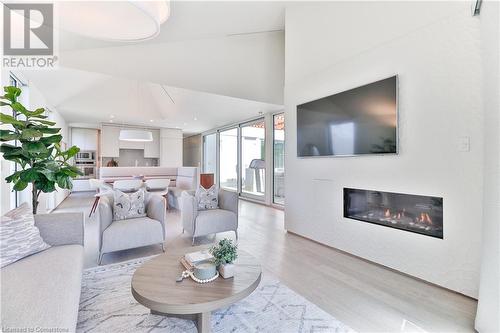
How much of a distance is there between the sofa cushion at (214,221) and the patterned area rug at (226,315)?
1.33m

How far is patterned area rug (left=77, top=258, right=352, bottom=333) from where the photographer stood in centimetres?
174

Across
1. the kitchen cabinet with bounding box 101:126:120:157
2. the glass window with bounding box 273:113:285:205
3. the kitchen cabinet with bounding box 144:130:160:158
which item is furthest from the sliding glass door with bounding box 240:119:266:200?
the kitchen cabinet with bounding box 101:126:120:157

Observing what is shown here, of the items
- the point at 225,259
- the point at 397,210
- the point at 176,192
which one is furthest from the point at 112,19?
the point at 176,192

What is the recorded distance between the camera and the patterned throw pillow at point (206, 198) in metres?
3.82

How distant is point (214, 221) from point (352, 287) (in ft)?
6.53

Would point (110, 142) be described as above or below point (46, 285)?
above

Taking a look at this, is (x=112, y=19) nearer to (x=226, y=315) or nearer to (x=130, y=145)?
(x=226, y=315)

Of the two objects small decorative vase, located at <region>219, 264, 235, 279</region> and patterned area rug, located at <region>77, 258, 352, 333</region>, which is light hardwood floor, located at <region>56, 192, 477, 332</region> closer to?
patterned area rug, located at <region>77, 258, 352, 333</region>

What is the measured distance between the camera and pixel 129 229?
9.62ft

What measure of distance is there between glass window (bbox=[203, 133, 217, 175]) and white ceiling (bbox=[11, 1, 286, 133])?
304 cm

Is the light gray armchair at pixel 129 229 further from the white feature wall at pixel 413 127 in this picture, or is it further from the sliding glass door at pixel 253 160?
the sliding glass door at pixel 253 160

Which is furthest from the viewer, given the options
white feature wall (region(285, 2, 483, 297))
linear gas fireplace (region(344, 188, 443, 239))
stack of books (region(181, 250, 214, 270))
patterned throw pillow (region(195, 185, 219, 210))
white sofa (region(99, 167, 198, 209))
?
white sofa (region(99, 167, 198, 209))

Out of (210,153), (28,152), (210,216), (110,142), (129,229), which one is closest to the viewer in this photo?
(28,152)

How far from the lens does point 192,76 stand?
5258 mm
